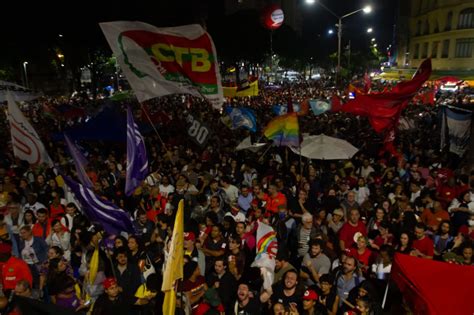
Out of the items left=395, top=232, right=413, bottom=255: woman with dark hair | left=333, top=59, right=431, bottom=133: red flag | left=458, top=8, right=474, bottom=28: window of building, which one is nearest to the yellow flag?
left=395, top=232, right=413, bottom=255: woman with dark hair

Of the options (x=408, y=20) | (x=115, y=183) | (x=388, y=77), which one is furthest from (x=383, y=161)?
(x=408, y=20)

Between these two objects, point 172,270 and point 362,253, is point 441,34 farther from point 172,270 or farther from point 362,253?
point 172,270

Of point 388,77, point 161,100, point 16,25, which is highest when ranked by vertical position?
point 16,25

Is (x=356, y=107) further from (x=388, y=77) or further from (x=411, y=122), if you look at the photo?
(x=388, y=77)

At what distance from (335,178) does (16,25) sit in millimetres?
27923

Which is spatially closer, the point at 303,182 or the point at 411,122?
the point at 303,182

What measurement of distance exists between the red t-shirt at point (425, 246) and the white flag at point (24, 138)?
27.0 feet

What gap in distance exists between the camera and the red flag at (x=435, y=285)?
419 centimetres

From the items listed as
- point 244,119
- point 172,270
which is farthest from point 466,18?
point 172,270

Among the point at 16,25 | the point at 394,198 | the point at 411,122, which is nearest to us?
A: the point at 394,198

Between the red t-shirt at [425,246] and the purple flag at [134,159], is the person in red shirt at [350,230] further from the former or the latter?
the purple flag at [134,159]

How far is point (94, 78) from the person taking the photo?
4069 cm

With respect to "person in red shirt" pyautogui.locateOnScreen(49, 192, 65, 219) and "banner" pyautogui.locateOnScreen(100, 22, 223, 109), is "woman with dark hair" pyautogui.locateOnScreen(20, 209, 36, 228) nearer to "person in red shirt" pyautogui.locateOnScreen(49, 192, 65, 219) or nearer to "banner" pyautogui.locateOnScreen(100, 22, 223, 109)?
"person in red shirt" pyautogui.locateOnScreen(49, 192, 65, 219)

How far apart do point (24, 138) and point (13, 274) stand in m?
5.00
